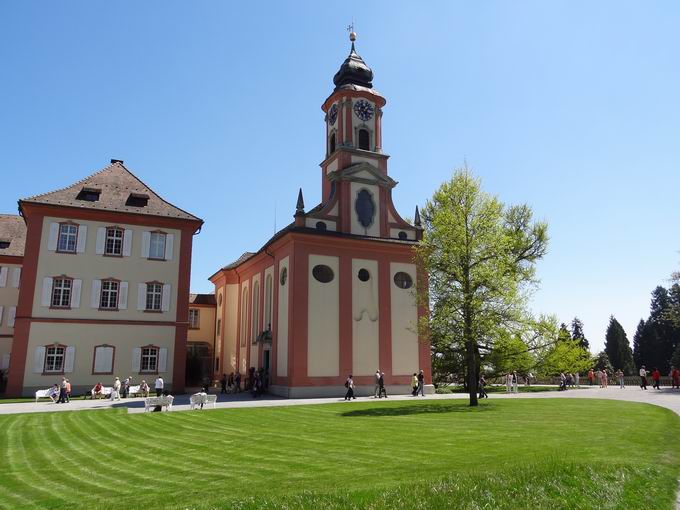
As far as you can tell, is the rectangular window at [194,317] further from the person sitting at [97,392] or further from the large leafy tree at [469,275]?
the large leafy tree at [469,275]

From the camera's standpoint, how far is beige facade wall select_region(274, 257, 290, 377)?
3064 centimetres

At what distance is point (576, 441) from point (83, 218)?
3110 centimetres

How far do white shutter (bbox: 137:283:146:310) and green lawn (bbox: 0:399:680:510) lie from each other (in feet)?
52.8

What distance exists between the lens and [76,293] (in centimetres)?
3203

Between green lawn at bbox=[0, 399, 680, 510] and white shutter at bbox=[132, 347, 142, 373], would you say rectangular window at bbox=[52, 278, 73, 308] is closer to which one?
white shutter at bbox=[132, 347, 142, 373]

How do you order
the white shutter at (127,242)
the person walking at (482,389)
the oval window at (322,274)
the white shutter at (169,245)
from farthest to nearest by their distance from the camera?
the white shutter at (169,245) → the white shutter at (127,242) → the oval window at (322,274) → the person walking at (482,389)

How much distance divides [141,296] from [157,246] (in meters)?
3.52

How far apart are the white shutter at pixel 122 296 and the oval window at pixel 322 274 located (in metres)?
12.5

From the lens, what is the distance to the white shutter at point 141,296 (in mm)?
33406

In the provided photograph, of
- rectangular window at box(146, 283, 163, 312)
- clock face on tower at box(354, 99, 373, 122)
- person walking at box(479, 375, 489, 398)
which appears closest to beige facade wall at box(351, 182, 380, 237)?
clock face on tower at box(354, 99, 373, 122)

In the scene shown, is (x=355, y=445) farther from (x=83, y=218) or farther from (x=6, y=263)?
(x=6, y=263)

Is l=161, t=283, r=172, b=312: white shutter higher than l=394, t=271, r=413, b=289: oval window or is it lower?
lower

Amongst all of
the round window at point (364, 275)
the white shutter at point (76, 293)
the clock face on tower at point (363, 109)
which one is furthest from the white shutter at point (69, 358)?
the clock face on tower at point (363, 109)

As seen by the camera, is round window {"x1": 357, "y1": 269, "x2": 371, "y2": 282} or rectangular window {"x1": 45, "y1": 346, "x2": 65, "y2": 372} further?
round window {"x1": 357, "y1": 269, "x2": 371, "y2": 282}
